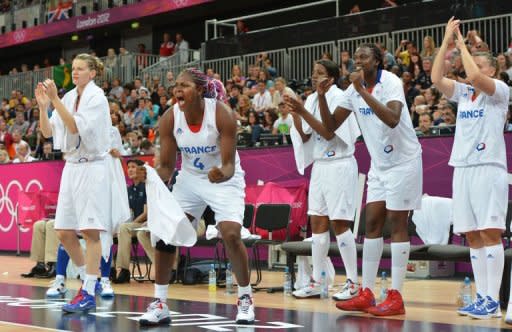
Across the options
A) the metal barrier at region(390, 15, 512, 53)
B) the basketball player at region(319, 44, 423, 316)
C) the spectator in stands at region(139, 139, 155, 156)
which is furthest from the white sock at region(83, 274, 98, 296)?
the metal barrier at region(390, 15, 512, 53)

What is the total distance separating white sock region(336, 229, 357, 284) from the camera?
8.13m

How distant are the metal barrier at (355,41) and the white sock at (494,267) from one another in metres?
10.4

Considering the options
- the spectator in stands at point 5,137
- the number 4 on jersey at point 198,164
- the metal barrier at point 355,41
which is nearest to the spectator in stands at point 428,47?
the metal barrier at point 355,41

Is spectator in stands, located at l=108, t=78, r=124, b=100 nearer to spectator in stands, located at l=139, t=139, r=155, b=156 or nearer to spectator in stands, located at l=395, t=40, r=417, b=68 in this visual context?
spectator in stands, located at l=139, t=139, r=155, b=156

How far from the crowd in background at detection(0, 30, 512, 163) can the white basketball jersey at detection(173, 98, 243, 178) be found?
3662mm

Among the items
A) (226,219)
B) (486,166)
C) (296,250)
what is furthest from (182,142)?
(296,250)

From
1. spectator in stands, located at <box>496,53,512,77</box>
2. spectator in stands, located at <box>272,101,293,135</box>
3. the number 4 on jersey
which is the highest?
spectator in stands, located at <box>496,53,512,77</box>

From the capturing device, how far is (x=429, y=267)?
10.8 m

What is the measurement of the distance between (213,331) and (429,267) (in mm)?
5472

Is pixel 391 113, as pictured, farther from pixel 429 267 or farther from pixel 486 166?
pixel 429 267

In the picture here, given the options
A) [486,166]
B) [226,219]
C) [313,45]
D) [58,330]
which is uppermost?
[313,45]

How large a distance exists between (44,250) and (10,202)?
3985mm

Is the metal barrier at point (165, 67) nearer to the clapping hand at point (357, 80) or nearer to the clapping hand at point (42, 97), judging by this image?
the clapping hand at point (42, 97)

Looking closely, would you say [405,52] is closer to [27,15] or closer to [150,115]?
[150,115]
